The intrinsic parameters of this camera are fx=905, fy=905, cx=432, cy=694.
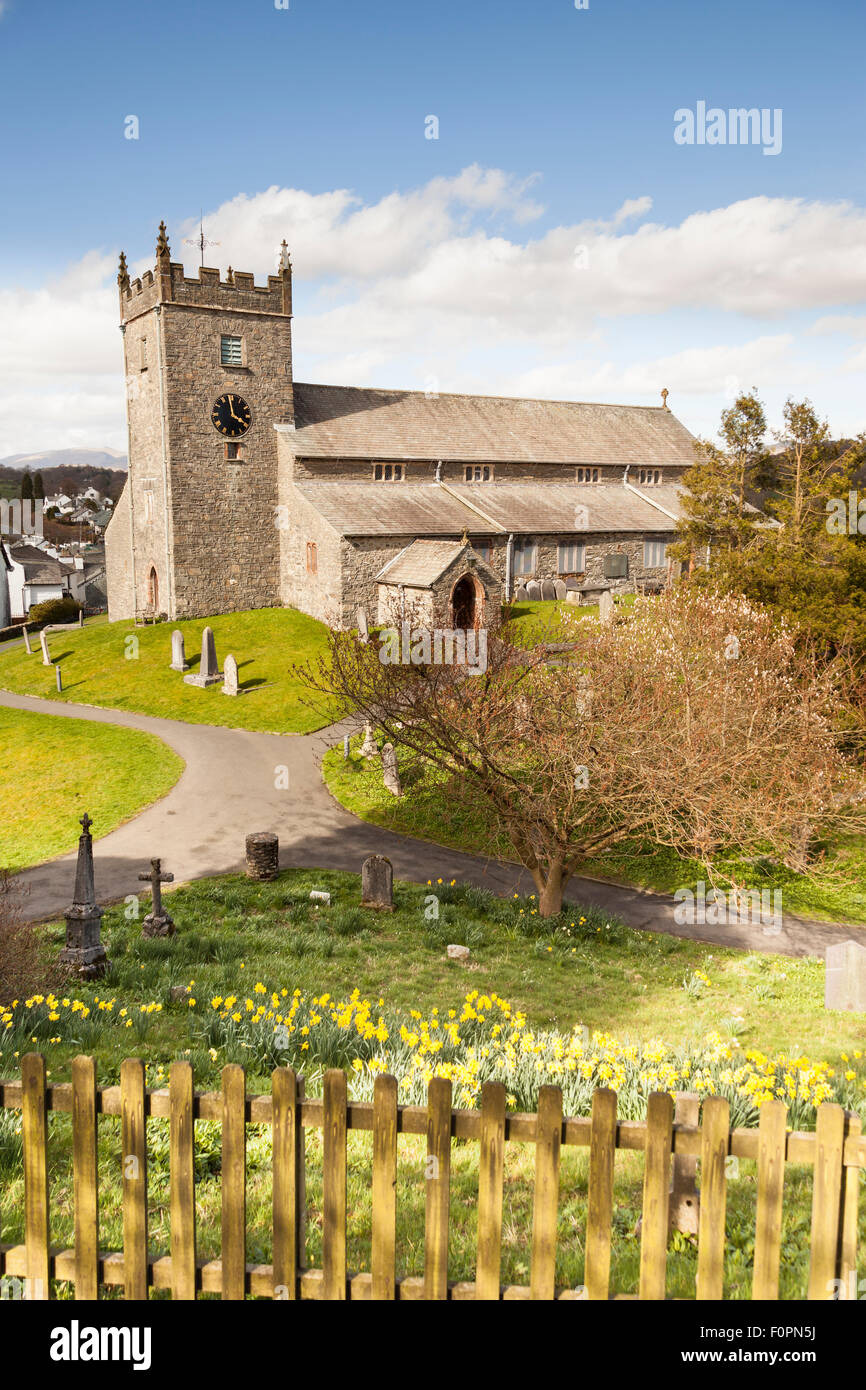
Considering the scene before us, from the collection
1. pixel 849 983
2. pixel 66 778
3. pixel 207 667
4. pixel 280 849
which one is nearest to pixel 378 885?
pixel 280 849

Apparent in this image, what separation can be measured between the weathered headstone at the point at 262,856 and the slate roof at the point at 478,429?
28.2 metres

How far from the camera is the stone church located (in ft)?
130

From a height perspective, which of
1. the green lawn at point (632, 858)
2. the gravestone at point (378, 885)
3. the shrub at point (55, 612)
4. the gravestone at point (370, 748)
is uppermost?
the shrub at point (55, 612)

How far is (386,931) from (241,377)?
111 ft

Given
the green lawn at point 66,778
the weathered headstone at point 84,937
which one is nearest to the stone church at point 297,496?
the green lawn at point 66,778

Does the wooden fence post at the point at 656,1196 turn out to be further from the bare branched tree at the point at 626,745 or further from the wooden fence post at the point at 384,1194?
the bare branched tree at the point at 626,745

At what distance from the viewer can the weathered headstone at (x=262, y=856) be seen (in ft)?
58.1

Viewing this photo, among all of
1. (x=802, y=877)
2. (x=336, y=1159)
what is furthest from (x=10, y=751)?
(x=336, y=1159)

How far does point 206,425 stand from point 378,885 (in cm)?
3097

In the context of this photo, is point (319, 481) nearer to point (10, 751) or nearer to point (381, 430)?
point (381, 430)

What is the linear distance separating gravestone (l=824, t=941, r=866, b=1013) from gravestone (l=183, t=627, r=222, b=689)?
1044 inches

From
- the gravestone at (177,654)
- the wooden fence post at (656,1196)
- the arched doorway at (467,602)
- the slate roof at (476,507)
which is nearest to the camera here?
the wooden fence post at (656,1196)

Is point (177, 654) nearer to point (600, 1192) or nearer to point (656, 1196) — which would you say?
point (600, 1192)

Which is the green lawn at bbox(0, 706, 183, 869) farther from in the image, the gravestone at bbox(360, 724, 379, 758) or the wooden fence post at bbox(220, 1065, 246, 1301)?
the wooden fence post at bbox(220, 1065, 246, 1301)
